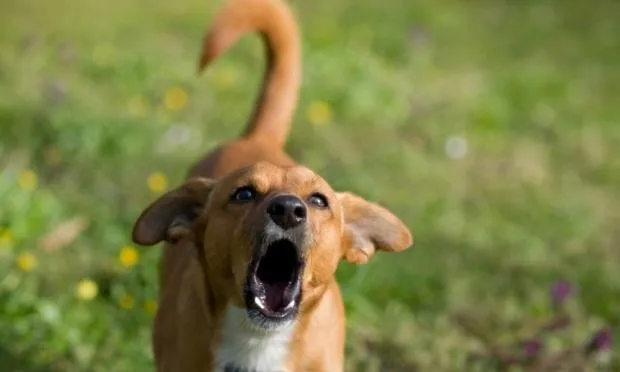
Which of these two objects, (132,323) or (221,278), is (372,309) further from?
(221,278)

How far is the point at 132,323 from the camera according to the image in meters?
3.74

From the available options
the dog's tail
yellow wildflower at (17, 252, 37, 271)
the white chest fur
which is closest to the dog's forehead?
the white chest fur

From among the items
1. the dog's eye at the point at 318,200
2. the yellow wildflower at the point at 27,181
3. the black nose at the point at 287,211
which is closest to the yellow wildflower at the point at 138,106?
the yellow wildflower at the point at 27,181

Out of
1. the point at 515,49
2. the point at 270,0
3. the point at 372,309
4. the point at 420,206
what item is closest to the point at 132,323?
the point at 372,309

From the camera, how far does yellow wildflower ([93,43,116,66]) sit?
5908 millimetres

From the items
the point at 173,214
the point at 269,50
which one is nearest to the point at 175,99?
the point at 269,50

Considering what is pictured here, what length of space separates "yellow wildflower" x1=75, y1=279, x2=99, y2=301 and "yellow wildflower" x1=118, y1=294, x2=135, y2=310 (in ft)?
0.32

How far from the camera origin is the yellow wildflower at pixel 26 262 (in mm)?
3754

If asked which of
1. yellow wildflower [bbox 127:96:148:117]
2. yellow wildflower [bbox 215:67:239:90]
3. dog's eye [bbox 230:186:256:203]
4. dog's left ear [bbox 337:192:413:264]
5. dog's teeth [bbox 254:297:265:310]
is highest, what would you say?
dog's eye [bbox 230:186:256:203]

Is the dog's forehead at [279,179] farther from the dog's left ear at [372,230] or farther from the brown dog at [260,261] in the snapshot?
the dog's left ear at [372,230]

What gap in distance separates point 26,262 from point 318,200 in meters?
1.45

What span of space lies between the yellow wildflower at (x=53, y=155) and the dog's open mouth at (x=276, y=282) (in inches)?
89.6

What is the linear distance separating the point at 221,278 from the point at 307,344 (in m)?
0.29

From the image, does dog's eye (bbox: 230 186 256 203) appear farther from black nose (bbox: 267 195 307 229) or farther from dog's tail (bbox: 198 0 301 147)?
dog's tail (bbox: 198 0 301 147)
